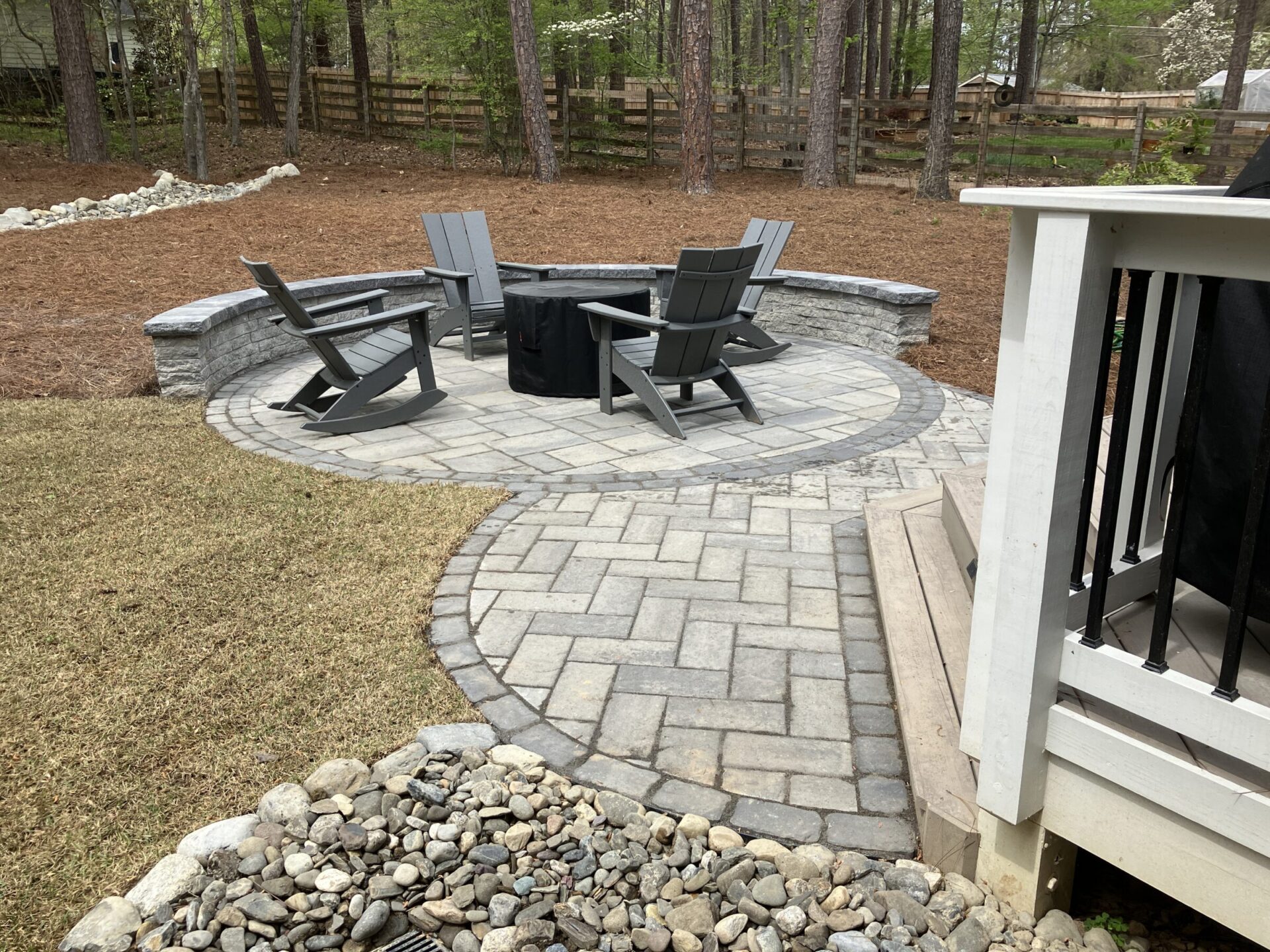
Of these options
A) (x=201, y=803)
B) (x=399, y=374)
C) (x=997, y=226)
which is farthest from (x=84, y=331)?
(x=997, y=226)

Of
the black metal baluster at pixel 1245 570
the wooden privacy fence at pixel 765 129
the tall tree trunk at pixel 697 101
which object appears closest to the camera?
the black metal baluster at pixel 1245 570

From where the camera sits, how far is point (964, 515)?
3.04m

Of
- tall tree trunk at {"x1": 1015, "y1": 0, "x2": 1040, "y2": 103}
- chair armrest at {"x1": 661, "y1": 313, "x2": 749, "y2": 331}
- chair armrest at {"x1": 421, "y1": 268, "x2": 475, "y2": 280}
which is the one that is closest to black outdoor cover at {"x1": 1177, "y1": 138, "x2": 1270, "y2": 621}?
chair armrest at {"x1": 661, "y1": 313, "x2": 749, "y2": 331}

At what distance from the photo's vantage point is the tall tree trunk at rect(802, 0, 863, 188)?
13875 millimetres

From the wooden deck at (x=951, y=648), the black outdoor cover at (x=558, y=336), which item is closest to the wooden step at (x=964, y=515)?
the wooden deck at (x=951, y=648)

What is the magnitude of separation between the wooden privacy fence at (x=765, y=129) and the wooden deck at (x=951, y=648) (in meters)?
11.6

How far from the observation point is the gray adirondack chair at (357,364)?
198 inches

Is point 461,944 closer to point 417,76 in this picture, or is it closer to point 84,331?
point 84,331

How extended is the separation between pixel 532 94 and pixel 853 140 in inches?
212

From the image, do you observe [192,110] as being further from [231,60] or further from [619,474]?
[619,474]

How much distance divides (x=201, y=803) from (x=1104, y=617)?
2.04 metres

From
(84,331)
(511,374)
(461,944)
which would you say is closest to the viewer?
(461,944)

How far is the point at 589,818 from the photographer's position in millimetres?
2215

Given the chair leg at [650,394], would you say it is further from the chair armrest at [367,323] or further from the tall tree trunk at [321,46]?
the tall tree trunk at [321,46]
